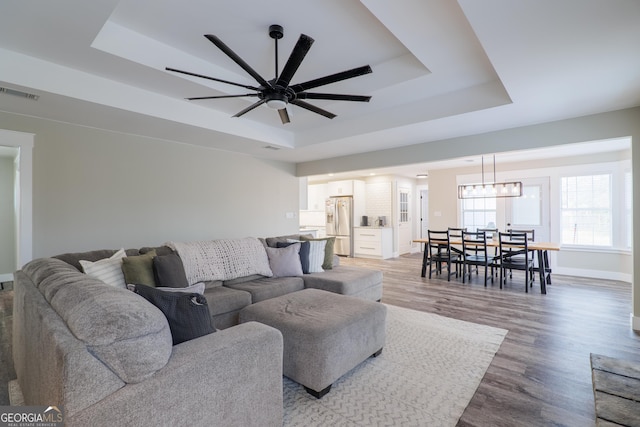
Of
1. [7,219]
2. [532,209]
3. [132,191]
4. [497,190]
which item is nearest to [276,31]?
[132,191]

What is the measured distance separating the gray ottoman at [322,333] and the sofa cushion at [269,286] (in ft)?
1.61

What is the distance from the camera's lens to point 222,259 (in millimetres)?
3490

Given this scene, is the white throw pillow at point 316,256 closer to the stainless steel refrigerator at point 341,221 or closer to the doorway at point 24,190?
the doorway at point 24,190

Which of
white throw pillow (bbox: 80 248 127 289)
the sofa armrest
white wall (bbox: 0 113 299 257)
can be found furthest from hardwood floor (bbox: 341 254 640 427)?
white wall (bbox: 0 113 299 257)

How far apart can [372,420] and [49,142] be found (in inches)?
175

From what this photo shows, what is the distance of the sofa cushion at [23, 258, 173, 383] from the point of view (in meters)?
1.07

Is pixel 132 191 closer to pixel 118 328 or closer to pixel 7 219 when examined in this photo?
pixel 118 328

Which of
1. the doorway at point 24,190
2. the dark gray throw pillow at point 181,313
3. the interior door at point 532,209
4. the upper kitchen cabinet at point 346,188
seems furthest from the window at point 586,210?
the doorway at point 24,190

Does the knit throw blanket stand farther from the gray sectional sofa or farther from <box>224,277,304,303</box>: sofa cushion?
the gray sectional sofa

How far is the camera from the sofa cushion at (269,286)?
3207mm

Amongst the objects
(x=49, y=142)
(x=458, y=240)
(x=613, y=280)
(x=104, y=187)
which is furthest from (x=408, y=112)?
(x=613, y=280)

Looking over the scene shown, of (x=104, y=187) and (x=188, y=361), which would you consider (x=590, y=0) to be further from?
(x=104, y=187)

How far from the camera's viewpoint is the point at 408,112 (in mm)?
3828

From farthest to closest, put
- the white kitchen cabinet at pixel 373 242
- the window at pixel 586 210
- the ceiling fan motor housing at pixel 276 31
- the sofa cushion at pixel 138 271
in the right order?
the white kitchen cabinet at pixel 373 242
the window at pixel 586 210
the sofa cushion at pixel 138 271
the ceiling fan motor housing at pixel 276 31
